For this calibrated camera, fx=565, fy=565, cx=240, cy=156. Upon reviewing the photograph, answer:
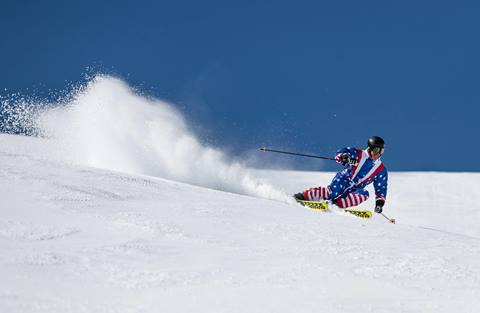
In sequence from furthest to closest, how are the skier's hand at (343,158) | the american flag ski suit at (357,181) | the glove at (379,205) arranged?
the american flag ski suit at (357,181) → the skier's hand at (343,158) → the glove at (379,205)

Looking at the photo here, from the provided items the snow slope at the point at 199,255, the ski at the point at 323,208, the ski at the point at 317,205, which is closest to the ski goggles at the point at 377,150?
the ski at the point at 323,208

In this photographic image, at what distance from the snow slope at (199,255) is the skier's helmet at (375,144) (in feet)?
8.16

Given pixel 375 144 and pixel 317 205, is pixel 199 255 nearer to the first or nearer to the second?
pixel 317 205

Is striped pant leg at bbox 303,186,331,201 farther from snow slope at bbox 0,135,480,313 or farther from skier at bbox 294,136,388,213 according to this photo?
snow slope at bbox 0,135,480,313

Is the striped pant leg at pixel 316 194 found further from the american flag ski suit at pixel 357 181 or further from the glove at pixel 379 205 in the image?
the glove at pixel 379 205

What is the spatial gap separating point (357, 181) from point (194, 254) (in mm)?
4773

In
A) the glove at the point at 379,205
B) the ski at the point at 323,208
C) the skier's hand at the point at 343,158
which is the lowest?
the ski at the point at 323,208

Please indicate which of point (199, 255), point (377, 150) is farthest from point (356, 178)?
point (199, 255)

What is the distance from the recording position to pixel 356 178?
741 cm

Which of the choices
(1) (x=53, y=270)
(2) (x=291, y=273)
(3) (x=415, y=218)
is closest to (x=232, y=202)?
(2) (x=291, y=273)

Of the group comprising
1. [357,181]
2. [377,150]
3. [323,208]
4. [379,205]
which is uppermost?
[377,150]

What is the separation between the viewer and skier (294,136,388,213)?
7273 millimetres

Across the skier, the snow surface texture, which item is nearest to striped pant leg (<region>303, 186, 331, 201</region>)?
the skier

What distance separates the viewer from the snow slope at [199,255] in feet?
7.58
